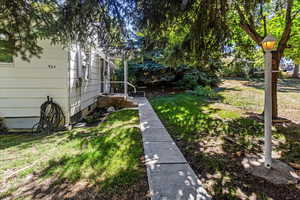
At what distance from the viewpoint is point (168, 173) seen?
230 centimetres

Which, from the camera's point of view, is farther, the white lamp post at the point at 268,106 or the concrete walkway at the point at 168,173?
the white lamp post at the point at 268,106

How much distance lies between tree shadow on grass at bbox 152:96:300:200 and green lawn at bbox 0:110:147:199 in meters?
0.96

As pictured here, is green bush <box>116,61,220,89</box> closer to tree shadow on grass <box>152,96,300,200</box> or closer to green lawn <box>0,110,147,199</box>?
tree shadow on grass <box>152,96,300,200</box>

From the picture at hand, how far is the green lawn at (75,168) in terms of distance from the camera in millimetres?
1952

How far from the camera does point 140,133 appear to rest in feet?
13.3

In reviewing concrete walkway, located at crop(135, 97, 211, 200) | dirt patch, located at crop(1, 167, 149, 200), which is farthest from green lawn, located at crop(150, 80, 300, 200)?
dirt patch, located at crop(1, 167, 149, 200)

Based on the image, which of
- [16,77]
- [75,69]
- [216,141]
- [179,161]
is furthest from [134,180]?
[16,77]

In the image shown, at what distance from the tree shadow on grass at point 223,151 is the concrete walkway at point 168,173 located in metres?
0.15

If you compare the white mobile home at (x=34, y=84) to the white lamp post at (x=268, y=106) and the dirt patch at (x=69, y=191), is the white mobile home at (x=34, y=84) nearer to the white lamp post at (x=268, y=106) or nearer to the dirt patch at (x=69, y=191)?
the dirt patch at (x=69, y=191)

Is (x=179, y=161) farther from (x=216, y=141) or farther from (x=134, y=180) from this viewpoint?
(x=216, y=141)

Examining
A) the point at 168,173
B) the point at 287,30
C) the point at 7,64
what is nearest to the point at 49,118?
the point at 7,64

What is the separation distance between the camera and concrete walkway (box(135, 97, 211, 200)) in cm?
188

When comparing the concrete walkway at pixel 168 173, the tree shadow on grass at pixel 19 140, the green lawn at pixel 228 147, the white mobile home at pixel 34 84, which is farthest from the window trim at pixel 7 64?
the green lawn at pixel 228 147

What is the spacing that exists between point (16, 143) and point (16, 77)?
212cm
